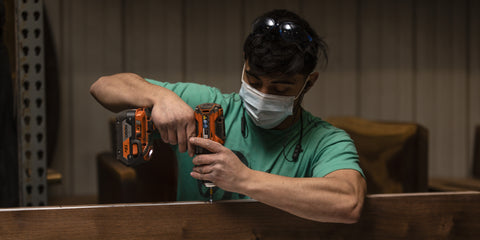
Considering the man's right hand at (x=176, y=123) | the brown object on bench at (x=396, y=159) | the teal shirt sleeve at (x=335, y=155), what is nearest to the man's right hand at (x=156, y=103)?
the man's right hand at (x=176, y=123)

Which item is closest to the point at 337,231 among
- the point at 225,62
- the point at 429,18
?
the point at 225,62

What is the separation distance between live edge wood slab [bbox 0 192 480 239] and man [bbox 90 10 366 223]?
1.6 inches

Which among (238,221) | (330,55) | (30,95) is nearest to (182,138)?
(238,221)

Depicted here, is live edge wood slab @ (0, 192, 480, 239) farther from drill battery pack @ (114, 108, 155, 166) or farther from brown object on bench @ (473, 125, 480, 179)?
brown object on bench @ (473, 125, 480, 179)

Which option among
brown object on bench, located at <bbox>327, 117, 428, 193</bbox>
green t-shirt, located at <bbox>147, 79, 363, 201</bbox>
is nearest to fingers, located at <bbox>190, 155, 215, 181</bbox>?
green t-shirt, located at <bbox>147, 79, 363, 201</bbox>

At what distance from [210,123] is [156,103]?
0.51 ft

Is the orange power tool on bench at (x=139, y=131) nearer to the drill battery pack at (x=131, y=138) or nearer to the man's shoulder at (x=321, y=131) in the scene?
the drill battery pack at (x=131, y=138)

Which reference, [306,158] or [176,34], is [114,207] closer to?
[306,158]

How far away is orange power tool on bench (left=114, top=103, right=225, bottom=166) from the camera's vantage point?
770mm

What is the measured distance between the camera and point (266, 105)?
3.10 feet

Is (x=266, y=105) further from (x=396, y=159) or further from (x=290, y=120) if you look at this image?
(x=396, y=159)

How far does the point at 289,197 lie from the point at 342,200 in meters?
0.11

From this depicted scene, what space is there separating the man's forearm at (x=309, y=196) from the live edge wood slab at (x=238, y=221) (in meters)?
0.03

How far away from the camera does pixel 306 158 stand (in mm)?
1016
